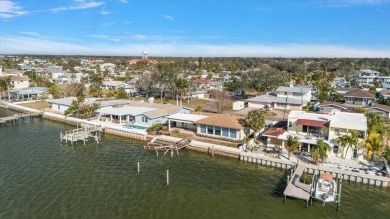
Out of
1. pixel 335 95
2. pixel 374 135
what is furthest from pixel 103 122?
pixel 335 95

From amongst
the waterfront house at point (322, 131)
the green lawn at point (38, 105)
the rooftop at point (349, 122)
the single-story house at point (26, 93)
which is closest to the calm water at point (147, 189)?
the waterfront house at point (322, 131)

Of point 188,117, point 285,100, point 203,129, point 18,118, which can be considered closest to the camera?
point 203,129

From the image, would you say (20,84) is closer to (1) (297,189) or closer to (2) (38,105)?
(2) (38,105)

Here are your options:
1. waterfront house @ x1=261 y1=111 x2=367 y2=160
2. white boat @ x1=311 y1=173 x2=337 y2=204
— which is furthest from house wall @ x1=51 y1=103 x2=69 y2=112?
white boat @ x1=311 y1=173 x2=337 y2=204

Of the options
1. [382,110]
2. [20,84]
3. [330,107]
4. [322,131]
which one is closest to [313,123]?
[322,131]

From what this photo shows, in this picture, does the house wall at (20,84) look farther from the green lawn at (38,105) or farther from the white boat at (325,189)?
the white boat at (325,189)
